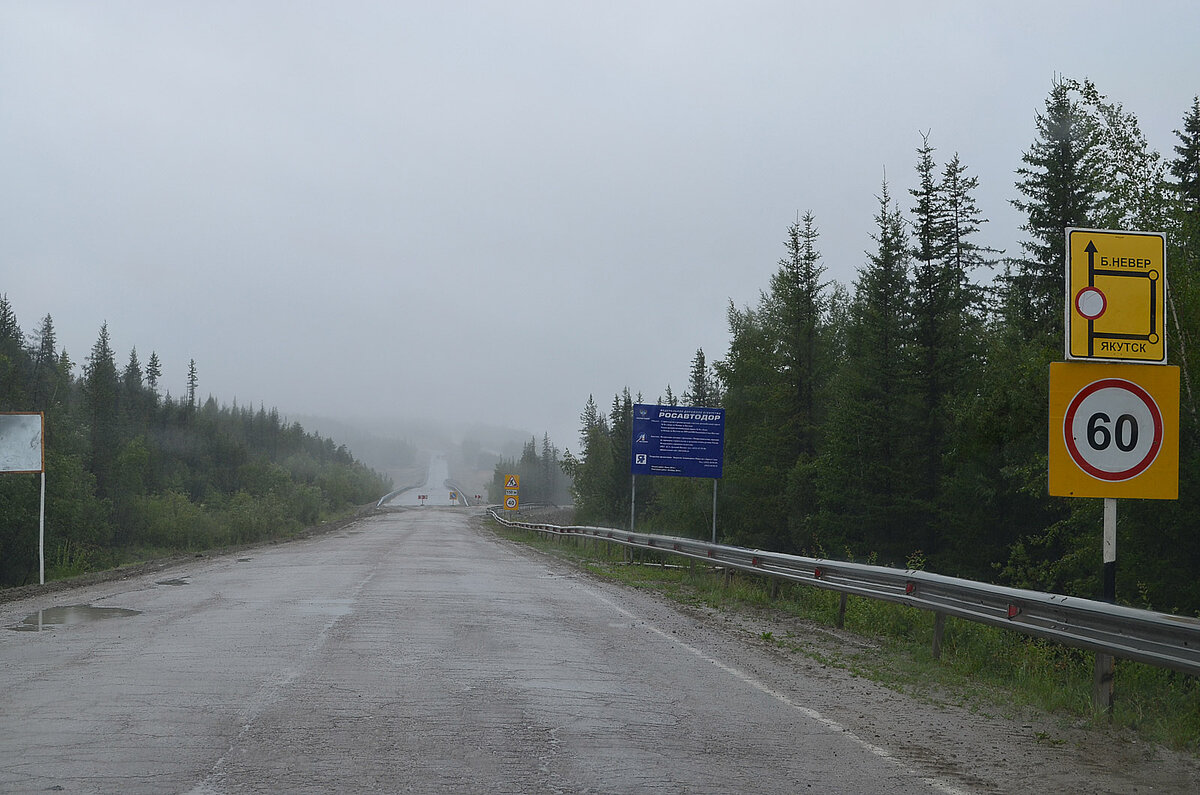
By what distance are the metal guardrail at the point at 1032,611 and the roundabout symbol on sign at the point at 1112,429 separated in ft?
3.72

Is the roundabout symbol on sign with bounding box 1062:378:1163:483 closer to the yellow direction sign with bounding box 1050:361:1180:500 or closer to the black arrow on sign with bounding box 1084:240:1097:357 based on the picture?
the yellow direction sign with bounding box 1050:361:1180:500

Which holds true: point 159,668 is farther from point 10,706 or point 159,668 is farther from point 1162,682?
point 1162,682

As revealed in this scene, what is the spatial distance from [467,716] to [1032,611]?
5335 mm

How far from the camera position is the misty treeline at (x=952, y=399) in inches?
728

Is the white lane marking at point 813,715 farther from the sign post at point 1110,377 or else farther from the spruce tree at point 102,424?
the spruce tree at point 102,424

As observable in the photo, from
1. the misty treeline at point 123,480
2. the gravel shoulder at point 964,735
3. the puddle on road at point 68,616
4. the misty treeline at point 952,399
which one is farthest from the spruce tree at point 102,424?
the gravel shoulder at point 964,735

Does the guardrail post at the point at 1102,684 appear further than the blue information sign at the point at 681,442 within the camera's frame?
No

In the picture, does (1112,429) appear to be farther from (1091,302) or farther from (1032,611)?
(1032,611)

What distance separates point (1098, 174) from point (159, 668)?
56.5 ft

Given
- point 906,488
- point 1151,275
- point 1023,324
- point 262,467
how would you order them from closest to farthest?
point 1151,275, point 1023,324, point 906,488, point 262,467

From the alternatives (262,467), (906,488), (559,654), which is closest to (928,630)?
(559,654)

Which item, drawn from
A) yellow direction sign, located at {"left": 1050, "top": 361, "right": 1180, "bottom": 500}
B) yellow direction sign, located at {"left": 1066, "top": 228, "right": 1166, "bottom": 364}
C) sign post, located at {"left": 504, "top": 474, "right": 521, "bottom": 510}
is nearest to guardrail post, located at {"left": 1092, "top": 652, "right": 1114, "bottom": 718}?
yellow direction sign, located at {"left": 1050, "top": 361, "right": 1180, "bottom": 500}

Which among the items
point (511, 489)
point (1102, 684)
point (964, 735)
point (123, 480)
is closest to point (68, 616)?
point (964, 735)

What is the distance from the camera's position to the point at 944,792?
20.0ft
